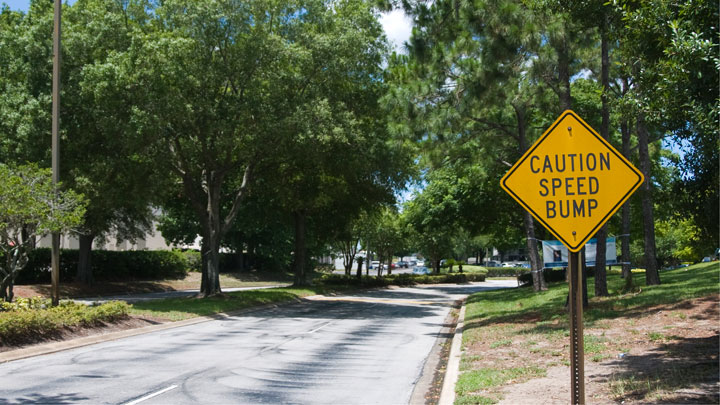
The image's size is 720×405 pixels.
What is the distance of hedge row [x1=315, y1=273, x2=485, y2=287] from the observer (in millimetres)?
41281

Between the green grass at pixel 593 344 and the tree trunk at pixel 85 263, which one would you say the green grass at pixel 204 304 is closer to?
the tree trunk at pixel 85 263

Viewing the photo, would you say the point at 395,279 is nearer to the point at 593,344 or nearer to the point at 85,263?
the point at 85,263

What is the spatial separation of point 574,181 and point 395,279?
4188 centimetres

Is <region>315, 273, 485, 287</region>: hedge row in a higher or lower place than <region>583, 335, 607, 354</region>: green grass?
lower

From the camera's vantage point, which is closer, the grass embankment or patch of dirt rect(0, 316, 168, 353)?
the grass embankment

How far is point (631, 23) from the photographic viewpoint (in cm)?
818

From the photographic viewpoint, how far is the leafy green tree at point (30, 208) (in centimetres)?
1480

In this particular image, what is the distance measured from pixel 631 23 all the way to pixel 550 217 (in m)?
4.00

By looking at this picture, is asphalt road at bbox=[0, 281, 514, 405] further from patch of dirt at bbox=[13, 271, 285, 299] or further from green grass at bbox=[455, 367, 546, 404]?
patch of dirt at bbox=[13, 271, 285, 299]

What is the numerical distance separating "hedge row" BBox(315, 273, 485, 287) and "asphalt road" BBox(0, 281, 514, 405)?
75.2ft

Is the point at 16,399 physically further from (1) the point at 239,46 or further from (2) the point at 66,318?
(1) the point at 239,46

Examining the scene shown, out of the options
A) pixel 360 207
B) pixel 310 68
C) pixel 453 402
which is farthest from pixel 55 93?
pixel 360 207

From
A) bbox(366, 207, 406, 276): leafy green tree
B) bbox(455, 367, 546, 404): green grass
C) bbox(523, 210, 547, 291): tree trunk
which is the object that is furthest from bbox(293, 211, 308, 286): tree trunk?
bbox(455, 367, 546, 404): green grass

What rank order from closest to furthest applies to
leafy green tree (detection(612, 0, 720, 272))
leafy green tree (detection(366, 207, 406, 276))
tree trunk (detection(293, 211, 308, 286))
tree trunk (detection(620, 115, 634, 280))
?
1. leafy green tree (detection(612, 0, 720, 272))
2. tree trunk (detection(620, 115, 634, 280))
3. tree trunk (detection(293, 211, 308, 286))
4. leafy green tree (detection(366, 207, 406, 276))
